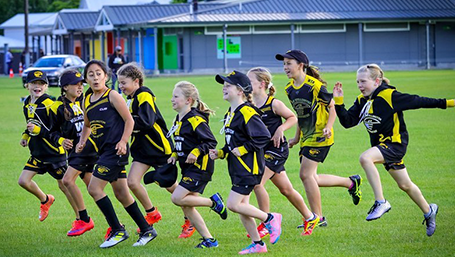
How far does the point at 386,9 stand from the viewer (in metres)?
56.8

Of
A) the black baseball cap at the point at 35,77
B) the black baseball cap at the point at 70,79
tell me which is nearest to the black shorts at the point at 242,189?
the black baseball cap at the point at 70,79

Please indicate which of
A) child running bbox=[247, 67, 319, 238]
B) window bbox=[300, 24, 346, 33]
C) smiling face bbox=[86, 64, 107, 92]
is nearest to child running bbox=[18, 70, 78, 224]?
smiling face bbox=[86, 64, 107, 92]

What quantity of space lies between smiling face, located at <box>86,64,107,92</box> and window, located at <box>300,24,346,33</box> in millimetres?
48714

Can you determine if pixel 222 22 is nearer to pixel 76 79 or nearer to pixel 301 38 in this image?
pixel 301 38

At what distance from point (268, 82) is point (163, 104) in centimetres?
1818

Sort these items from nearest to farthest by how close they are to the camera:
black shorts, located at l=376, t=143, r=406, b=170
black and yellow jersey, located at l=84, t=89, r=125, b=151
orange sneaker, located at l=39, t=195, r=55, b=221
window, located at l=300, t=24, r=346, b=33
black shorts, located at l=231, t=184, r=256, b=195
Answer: black shorts, located at l=231, t=184, r=256, b=195, black and yellow jersey, located at l=84, t=89, r=125, b=151, black shorts, located at l=376, t=143, r=406, b=170, orange sneaker, located at l=39, t=195, r=55, b=221, window, located at l=300, t=24, r=346, b=33

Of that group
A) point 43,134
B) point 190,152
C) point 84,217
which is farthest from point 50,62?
point 190,152

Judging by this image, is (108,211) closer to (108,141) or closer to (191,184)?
(108,141)

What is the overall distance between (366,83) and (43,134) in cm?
376

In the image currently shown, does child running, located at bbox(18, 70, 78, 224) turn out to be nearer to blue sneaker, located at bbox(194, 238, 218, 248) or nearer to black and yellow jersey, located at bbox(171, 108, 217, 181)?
black and yellow jersey, located at bbox(171, 108, 217, 181)

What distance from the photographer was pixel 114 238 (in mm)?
7645

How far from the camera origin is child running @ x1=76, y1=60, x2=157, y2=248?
7.55m

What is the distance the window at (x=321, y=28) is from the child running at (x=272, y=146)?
158 feet

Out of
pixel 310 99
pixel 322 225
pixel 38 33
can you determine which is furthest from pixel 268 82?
pixel 38 33
